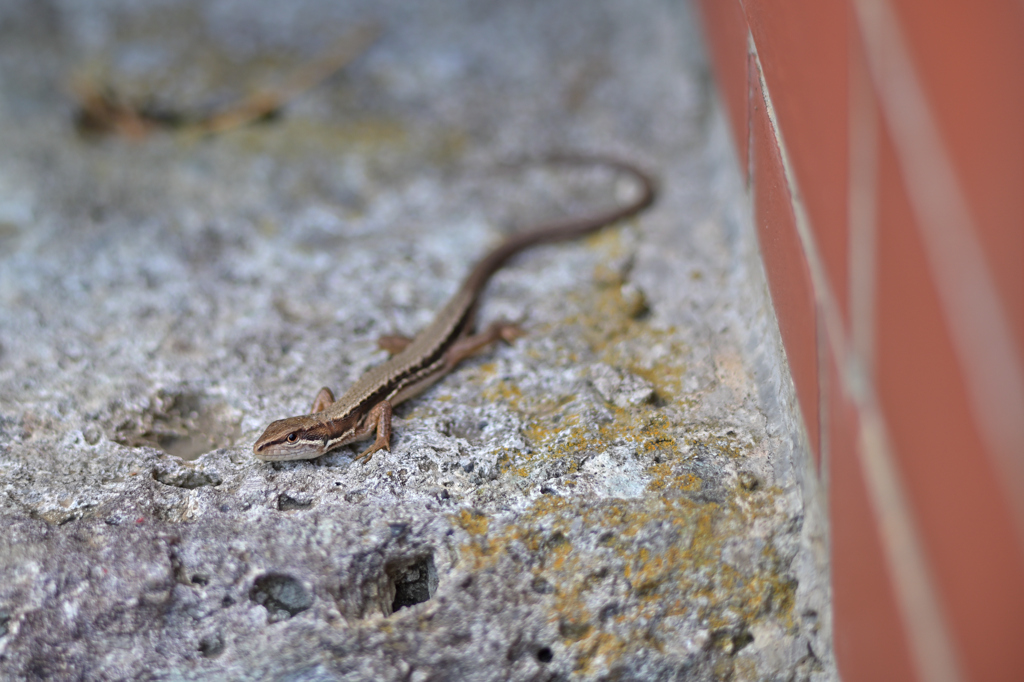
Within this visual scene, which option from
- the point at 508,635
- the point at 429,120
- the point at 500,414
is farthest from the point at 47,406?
the point at 429,120

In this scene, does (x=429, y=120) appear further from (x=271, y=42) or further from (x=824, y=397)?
(x=824, y=397)

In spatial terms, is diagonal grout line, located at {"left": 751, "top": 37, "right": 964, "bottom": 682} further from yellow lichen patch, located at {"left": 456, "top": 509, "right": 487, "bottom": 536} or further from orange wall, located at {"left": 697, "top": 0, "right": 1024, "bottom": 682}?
yellow lichen patch, located at {"left": 456, "top": 509, "right": 487, "bottom": 536}

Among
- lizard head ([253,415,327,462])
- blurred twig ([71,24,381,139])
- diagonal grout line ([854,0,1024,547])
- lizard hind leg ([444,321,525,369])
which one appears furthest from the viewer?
blurred twig ([71,24,381,139])

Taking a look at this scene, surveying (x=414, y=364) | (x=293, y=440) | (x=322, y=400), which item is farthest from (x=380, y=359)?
(x=293, y=440)

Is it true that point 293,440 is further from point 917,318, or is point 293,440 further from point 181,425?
point 917,318

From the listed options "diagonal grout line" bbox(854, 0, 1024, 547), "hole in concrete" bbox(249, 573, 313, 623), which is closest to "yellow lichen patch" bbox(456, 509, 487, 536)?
"hole in concrete" bbox(249, 573, 313, 623)

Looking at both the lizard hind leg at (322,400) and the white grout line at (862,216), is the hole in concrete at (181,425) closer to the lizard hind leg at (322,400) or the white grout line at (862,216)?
the lizard hind leg at (322,400)

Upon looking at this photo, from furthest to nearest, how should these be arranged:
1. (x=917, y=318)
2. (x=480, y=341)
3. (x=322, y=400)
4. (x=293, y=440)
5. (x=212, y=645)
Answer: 1. (x=480, y=341)
2. (x=322, y=400)
3. (x=293, y=440)
4. (x=212, y=645)
5. (x=917, y=318)

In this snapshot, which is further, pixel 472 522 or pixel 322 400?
pixel 322 400
